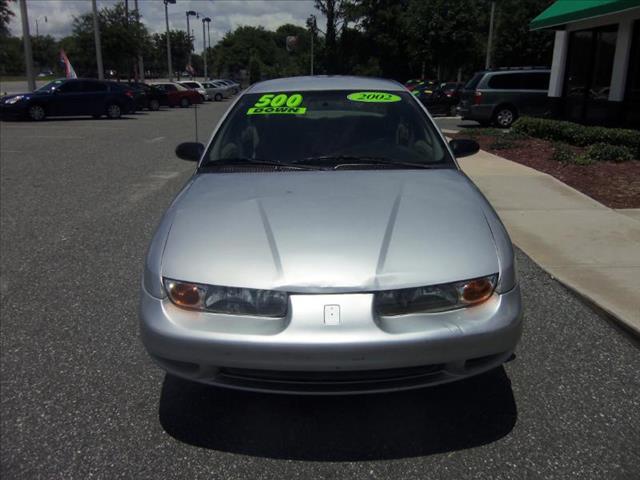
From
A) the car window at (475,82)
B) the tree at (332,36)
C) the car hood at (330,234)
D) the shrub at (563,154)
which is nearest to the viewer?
the car hood at (330,234)

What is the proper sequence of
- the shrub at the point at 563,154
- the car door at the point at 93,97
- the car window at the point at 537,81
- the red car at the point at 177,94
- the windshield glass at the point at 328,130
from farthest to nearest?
the red car at the point at 177,94 < the car door at the point at 93,97 < the car window at the point at 537,81 < the shrub at the point at 563,154 < the windshield glass at the point at 328,130

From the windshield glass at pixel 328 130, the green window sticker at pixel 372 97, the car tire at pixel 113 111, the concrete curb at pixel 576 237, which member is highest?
the green window sticker at pixel 372 97

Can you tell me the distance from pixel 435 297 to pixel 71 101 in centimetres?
2242

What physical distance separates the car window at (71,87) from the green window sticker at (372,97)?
67.5 ft

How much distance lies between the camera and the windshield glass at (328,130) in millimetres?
3645

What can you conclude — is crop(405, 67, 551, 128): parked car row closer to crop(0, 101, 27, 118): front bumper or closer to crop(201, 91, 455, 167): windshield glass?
crop(201, 91, 455, 167): windshield glass

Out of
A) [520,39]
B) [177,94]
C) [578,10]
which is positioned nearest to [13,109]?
[177,94]

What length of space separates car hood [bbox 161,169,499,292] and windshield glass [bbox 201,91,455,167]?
437 mm

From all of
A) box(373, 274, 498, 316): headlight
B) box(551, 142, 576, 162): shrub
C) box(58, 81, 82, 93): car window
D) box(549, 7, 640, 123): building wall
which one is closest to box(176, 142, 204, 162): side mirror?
box(373, 274, 498, 316): headlight

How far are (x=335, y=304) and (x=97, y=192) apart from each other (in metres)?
6.82

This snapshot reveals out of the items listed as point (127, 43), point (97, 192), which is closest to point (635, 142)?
point (97, 192)

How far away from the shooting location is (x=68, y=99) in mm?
21688

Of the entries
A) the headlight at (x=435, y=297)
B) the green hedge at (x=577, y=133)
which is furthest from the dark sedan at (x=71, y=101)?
the headlight at (x=435, y=297)

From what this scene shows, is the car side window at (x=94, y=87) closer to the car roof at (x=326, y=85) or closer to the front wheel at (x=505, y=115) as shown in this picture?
the front wheel at (x=505, y=115)
